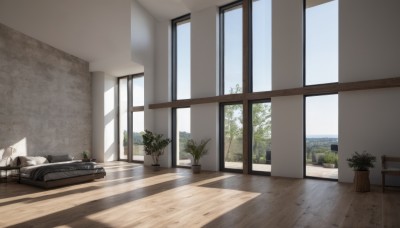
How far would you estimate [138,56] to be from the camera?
10336 mm

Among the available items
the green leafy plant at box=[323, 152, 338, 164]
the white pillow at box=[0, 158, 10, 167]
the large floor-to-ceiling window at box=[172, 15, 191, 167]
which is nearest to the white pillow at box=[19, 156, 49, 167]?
the white pillow at box=[0, 158, 10, 167]

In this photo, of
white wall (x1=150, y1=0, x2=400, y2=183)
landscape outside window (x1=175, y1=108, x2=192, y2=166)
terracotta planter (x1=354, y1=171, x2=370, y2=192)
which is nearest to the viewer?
terracotta planter (x1=354, y1=171, x2=370, y2=192)

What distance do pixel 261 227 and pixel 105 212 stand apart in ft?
8.32

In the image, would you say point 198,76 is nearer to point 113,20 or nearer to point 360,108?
point 113,20

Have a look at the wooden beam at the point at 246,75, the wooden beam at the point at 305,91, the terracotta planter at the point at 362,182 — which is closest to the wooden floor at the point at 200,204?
the terracotta planter at the point at 362,182

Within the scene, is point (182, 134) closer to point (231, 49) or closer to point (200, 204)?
point (231, 49)

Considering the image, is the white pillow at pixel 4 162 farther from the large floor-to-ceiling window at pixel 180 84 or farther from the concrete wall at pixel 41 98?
the large floor-to-ceiling window at pixel 180 84

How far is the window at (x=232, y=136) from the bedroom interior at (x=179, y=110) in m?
0.10

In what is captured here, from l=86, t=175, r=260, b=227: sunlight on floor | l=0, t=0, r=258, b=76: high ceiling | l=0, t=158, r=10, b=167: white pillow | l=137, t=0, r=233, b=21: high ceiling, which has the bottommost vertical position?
l=86, t=175, r=260, b=227: sunlight on floor

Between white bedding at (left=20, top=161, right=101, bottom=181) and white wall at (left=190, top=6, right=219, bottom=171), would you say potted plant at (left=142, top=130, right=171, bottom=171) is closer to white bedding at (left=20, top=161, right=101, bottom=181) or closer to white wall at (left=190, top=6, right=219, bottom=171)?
white wall at (left=190, top=6, right=219, bottom=171)

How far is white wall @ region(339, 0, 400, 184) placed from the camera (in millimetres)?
6555

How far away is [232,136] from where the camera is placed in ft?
30.3

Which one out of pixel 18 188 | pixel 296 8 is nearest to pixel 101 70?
pixel 18 188

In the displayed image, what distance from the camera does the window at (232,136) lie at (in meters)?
9.02
